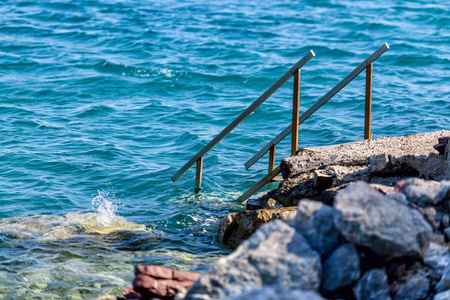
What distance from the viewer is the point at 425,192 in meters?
4.54

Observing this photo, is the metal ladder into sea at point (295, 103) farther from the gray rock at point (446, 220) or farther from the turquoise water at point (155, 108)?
the gray rock at point (446, 220)

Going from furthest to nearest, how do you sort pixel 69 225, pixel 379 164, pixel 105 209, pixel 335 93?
pixel 105 209 < pixel 335 93 < pixel 69 225 < pixel 379 164

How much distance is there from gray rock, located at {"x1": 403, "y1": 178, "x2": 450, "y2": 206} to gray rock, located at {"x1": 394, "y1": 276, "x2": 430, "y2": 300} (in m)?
0.63

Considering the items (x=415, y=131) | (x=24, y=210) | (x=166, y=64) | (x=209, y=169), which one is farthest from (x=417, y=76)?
(x=24, y=210)

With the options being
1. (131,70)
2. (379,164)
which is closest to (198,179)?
(379,164)

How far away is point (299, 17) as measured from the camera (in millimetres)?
23609

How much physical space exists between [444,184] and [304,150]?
150 inches

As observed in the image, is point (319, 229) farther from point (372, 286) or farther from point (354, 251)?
point (372, 286)

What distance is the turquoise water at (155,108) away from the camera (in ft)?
25.0

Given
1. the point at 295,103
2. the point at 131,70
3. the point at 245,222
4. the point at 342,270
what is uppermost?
the point at 295,103

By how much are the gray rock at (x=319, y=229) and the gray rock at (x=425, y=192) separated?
0.70m

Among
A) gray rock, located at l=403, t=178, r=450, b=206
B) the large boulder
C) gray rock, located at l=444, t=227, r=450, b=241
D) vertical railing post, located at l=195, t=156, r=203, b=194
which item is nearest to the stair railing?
vertical railing post, located at l=195, t=156, r=203, b=194

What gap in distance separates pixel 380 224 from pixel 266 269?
884 mm

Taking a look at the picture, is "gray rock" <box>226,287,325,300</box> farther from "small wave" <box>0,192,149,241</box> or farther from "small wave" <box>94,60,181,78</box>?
"small wave" <box>94,60,181,78</box>
